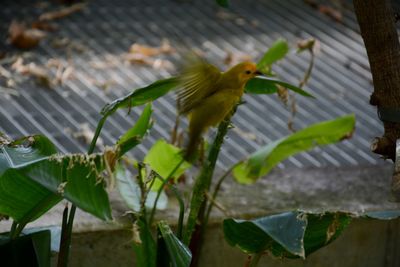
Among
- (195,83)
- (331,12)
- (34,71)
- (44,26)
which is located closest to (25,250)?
(195,83)

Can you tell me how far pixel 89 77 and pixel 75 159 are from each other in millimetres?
1585

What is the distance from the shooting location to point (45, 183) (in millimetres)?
1312

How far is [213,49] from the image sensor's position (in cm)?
315

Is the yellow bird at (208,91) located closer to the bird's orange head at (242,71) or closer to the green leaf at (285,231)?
the bird's orange head at (242,71)

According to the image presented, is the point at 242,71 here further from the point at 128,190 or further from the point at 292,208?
the point at 292,208

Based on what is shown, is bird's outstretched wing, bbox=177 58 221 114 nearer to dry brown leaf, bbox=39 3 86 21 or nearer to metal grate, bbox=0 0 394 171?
metal grate, bbox=0 0 394 171

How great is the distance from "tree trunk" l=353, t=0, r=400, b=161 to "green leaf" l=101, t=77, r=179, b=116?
0.32 meters

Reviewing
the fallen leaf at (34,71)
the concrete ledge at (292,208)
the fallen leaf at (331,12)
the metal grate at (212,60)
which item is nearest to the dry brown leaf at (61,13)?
the metal grate at (212,60)

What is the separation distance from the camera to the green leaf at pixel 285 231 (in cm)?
134

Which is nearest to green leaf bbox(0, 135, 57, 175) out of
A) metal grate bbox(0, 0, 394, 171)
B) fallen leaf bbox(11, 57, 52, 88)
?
metal grate bbox(0, 0, 394, 171)

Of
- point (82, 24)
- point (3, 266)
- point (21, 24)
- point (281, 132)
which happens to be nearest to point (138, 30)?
point (82, 24)

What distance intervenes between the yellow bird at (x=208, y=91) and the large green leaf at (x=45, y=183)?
0.48 feet

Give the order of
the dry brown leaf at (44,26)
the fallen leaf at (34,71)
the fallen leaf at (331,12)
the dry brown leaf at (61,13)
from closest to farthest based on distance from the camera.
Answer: the fallen leaf at (34,71)
the dry brown leaf at (44,26)
the dry brown leaf at (61,13)
the fallen leaf at (331,12)

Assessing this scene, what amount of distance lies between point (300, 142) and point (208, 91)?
0.39 metres
